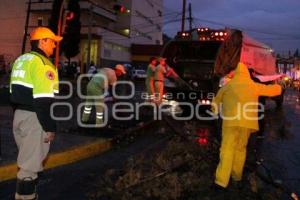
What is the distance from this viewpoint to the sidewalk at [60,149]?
7.25 m

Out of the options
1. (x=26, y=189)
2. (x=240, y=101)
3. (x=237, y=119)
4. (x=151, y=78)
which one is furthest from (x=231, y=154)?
(x=151, y=78)

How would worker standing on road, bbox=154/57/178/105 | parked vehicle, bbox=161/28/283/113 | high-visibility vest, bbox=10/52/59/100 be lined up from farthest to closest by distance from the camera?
worker standing on road, bbox=154/57/178/105 < parked vehicle, bbox=161/28/283/113 < high-visibility vest, bbox=10/52/59/100

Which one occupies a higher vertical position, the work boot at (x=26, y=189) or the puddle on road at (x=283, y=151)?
the work boot at (x=26, y=189)

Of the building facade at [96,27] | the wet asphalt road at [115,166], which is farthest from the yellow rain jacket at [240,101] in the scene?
the building facade at [96,27]

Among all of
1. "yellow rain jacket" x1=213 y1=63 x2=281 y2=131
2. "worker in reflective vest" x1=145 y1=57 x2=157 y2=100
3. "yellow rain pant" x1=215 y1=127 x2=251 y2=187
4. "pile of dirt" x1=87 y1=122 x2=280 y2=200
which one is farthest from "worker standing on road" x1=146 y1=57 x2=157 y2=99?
"yellow rain pant" x1=215 y1=127 x2=251 y2=187

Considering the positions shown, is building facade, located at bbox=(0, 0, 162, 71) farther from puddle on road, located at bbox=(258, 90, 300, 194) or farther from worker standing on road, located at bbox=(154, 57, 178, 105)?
puddle on road, located at bbox=(258, 90, 300, 194)

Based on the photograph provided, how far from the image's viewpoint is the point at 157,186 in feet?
20.7

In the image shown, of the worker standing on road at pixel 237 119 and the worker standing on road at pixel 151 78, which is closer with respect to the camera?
the worker standing on road at pixel 237 119

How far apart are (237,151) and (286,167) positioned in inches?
100

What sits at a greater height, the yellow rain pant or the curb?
the yellow rain pant

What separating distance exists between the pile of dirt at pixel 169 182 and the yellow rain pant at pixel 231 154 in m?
0.18

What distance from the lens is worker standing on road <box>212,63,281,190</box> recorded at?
6.55 m

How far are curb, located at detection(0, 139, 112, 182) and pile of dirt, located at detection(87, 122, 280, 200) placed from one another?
1.29 metres

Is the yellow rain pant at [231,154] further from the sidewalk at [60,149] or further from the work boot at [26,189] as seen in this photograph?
the sidewalk at [60,149]
